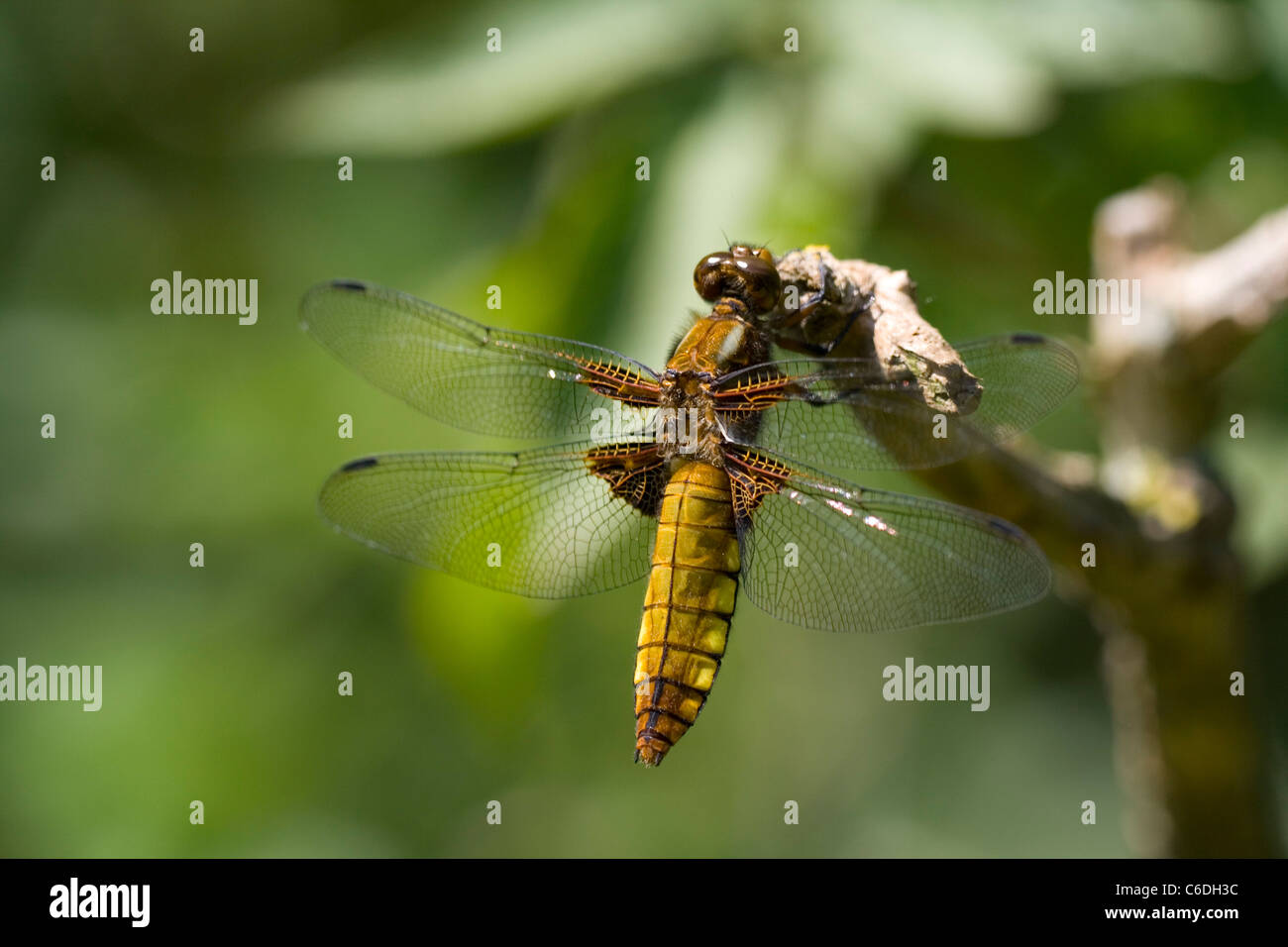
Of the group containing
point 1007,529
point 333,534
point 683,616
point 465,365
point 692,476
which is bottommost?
point 683,616

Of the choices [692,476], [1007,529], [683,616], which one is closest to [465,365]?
[692,476]

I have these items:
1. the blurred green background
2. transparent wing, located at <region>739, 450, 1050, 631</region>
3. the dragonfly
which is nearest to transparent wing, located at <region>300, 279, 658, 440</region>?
the dragonfly

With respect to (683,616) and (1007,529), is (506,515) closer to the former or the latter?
(683,616)

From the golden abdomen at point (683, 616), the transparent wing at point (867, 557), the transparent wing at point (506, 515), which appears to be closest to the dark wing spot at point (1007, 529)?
the transparent wing at point (867, 557)

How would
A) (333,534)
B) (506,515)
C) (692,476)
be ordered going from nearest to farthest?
(692,476), (506,515), (333,534)

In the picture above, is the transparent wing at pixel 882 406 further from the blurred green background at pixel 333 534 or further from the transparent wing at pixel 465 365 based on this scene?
the blurred green background at pixel 333 534

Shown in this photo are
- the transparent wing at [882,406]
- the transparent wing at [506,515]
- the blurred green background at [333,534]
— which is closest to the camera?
the transparent wing at [882,406]

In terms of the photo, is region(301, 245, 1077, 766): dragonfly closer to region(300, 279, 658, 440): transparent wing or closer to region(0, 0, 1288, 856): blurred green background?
region(300, 279, 658, 440): transparent wing
